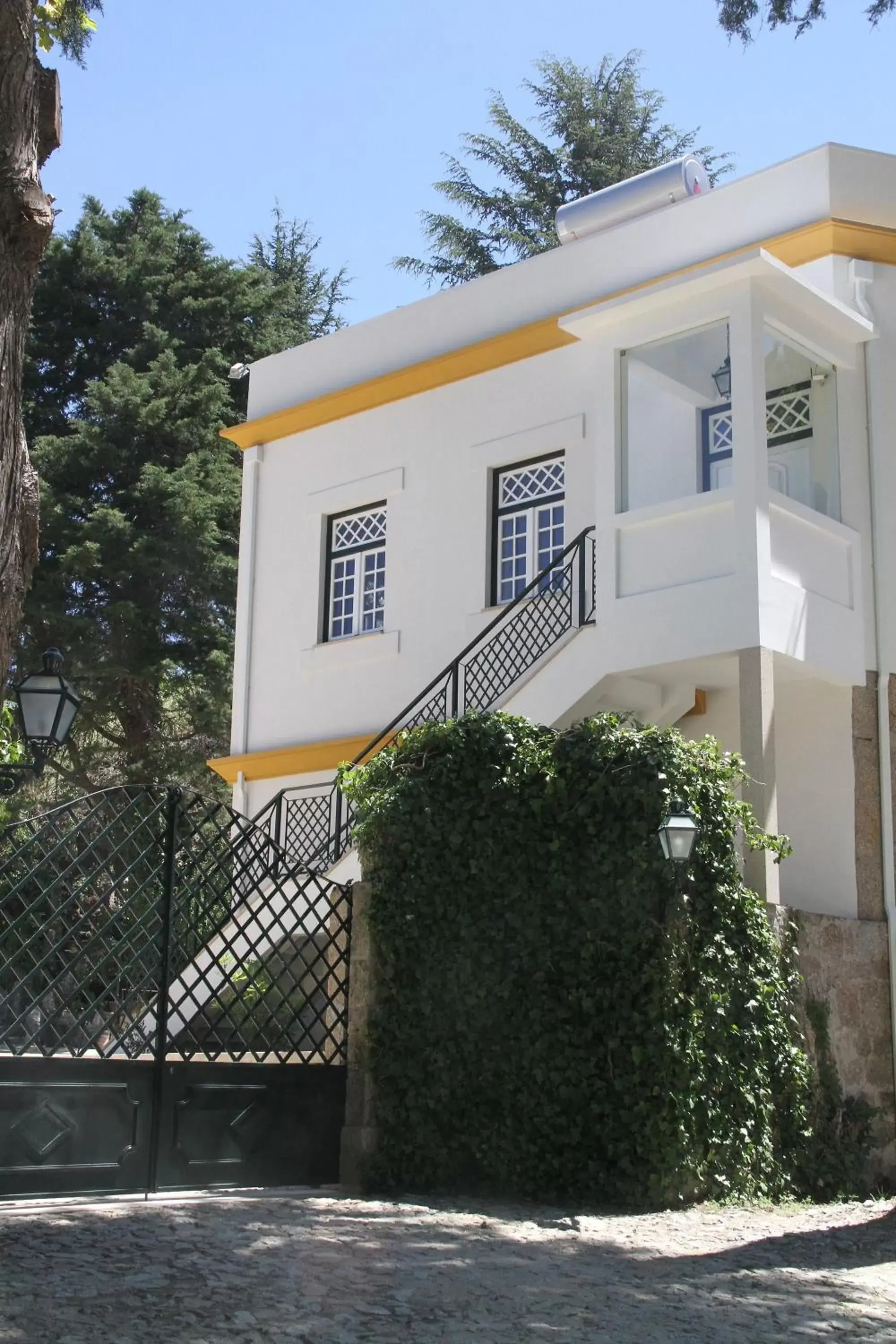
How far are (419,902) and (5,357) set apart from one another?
4733 millimetres

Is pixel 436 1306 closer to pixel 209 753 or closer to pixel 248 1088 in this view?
pixel 248 1088

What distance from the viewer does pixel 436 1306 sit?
5910mm

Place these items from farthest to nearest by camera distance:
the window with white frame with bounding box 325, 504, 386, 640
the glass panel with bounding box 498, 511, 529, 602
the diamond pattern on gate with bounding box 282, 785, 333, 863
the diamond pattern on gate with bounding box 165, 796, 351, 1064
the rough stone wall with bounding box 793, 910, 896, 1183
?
1. the window with white frame with bounding box 325, 504, 386, 640
2. the diamond pattern on gate with bounding box 282, 785, 333, 863
3. the glass panel with bounding box 498, 511, 529, 602
4. the rough stone wall with bounding box 793, 910, 896, 1183
5. the diamond pattern on gate with bounding box 165, 796, 351, 1064

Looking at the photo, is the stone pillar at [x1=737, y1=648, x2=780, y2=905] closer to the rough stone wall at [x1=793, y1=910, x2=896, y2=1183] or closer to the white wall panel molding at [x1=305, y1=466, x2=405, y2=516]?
the rough stone wall at [x1=793, y1=910, x2=896, y2=1183]

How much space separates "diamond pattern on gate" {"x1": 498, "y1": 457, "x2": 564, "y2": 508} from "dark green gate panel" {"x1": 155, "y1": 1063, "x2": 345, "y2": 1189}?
22.5ft

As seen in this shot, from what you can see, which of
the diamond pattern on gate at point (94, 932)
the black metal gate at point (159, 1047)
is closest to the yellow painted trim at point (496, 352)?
the black metal gate at point (159, 1047)

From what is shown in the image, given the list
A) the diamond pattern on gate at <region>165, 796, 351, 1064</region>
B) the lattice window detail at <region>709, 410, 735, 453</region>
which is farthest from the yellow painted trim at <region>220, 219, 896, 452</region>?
the diamond pattern on gate at <region>165, 796, 351, 1064</region>

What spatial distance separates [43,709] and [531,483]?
6.47 metres

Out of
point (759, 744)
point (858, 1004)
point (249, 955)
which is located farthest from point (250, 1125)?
point (858, 1004)

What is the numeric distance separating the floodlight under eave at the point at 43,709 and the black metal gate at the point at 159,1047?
854 mm

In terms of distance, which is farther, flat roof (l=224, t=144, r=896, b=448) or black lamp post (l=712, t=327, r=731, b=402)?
flat roof (l=224, t=144, r=896, b=448)

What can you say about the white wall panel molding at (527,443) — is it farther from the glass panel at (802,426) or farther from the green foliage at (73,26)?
the green foliage at (73,26)

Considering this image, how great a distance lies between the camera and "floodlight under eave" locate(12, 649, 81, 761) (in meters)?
9.34

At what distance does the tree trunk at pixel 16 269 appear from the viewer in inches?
205
